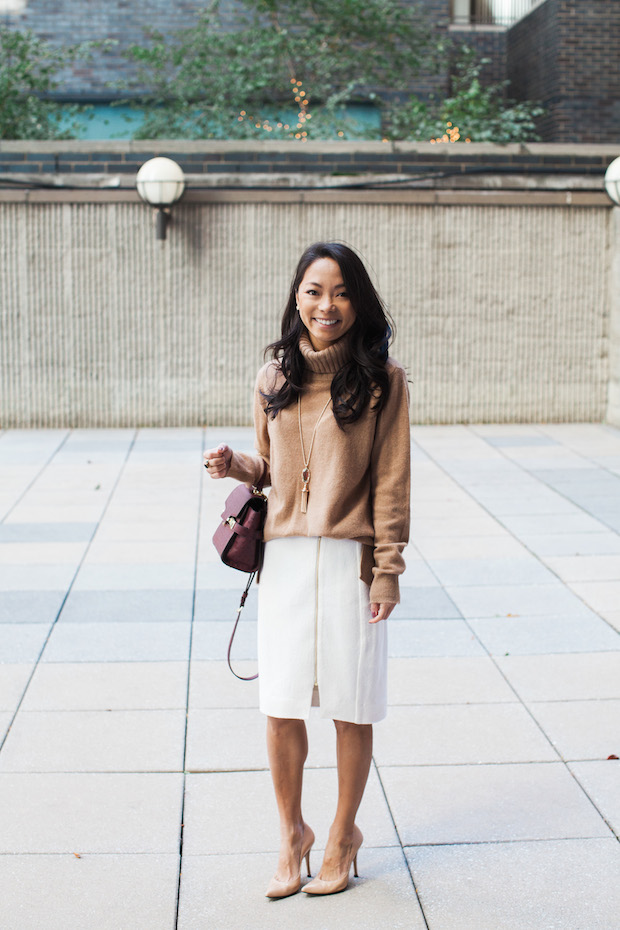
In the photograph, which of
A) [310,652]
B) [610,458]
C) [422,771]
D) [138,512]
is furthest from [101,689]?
[610,458]

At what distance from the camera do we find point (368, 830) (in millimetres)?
3139

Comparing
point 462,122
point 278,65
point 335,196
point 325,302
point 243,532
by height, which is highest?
point 278,65

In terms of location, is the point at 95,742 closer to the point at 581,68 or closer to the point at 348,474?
the point at 348,474

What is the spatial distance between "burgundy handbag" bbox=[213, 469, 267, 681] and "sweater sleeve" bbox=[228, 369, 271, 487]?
7 centimetres

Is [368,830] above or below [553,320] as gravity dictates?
below

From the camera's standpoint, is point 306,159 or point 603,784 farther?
point 306,159

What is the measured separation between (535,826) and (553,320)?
8.30 metres

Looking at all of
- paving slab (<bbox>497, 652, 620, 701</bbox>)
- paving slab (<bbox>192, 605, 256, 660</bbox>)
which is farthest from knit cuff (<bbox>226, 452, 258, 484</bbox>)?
paving slab (<bbox>497, 652, 620, 701</bbox>)

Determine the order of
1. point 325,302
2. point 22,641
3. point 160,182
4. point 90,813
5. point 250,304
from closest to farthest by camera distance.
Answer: point 325,302, point 90,813, point 22,641, point 160,182, point 250,304

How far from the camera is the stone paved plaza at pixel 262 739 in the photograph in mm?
2791

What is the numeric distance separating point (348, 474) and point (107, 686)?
199cm

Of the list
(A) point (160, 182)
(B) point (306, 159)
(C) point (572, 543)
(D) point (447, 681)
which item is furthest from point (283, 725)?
(B) point (306, 159)

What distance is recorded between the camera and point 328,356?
2736mm

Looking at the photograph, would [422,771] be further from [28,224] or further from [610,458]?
[28,224]
